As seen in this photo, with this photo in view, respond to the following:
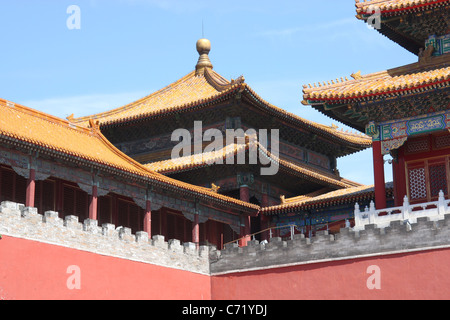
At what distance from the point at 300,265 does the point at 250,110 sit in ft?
32.8

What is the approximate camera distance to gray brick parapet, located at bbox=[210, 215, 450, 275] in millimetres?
23661

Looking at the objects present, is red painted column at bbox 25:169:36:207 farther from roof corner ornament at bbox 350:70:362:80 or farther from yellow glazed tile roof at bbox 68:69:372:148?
roof corner ornament at bbox 350:70:362:80

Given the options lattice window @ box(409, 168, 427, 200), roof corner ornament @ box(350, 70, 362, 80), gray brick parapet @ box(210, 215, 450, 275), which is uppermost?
roof corner ornament @ box(350, 70, 362, 80)

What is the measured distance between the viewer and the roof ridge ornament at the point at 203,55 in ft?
128

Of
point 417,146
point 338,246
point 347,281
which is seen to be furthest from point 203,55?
point 347,281

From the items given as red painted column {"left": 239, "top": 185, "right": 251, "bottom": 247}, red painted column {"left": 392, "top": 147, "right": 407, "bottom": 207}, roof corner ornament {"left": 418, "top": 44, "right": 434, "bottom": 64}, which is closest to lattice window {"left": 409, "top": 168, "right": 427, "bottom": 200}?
red painted column {"left": 392, "top": 147, "right": 407, "bottom": 207}

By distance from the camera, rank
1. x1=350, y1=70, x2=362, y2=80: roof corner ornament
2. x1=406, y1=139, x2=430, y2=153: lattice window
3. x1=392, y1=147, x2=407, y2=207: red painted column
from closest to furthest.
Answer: x1=392, y1=147, x2=407, y2=207: red painted column < x1=406, y1=139, x2=430, y2=153: lattice window < x1=350, y1=70, x2=362, y2=80: roof corner ornament

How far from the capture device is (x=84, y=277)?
23156 mm

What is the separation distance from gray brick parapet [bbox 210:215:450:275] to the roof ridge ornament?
1331 cm

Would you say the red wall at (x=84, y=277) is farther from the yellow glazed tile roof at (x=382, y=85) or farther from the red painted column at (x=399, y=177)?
the yellow glazed tile roof at (x=382, y=85)

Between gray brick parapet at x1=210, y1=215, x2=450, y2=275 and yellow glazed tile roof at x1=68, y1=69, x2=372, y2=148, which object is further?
yellow glazed tile roof at x1=68, y1=69, x2=372, y2=148

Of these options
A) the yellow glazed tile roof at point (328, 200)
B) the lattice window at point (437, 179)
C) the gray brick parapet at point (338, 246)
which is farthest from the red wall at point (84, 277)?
the lattice window at point (437, 179)

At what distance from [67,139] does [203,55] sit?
12713 mm

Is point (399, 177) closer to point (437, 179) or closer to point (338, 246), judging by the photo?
point (437, 179)
